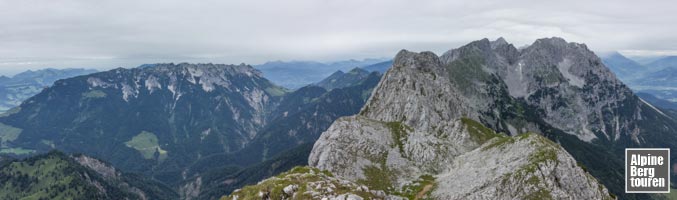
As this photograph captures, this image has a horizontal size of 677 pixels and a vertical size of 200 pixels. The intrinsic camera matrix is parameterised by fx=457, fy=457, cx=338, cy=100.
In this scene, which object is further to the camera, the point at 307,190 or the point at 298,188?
the point at 298,188

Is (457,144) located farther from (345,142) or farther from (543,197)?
(543,197)

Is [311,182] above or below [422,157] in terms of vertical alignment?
above

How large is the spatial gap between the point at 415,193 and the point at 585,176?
51.0 m

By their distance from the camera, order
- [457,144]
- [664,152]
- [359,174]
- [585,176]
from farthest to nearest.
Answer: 1. [457,144]
2. [359,174]
3. [585,176]
4. [664,152]

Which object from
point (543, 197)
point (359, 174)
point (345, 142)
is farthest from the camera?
point (345, 142)

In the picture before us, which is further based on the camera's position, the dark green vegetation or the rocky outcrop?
the dark green vegetation

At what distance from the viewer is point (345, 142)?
178875mm

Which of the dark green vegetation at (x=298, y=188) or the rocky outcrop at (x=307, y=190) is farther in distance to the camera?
the dark green vegetation at (x=298, y=188)

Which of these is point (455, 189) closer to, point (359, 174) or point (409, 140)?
point (359, 174)

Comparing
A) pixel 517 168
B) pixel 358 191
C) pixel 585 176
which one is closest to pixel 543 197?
pixel 517 168

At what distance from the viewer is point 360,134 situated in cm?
18362

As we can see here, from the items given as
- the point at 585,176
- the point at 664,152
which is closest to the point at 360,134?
the point at 585,176

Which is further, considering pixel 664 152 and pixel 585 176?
Answer: pixel 585 176

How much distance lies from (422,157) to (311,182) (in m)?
76.3
